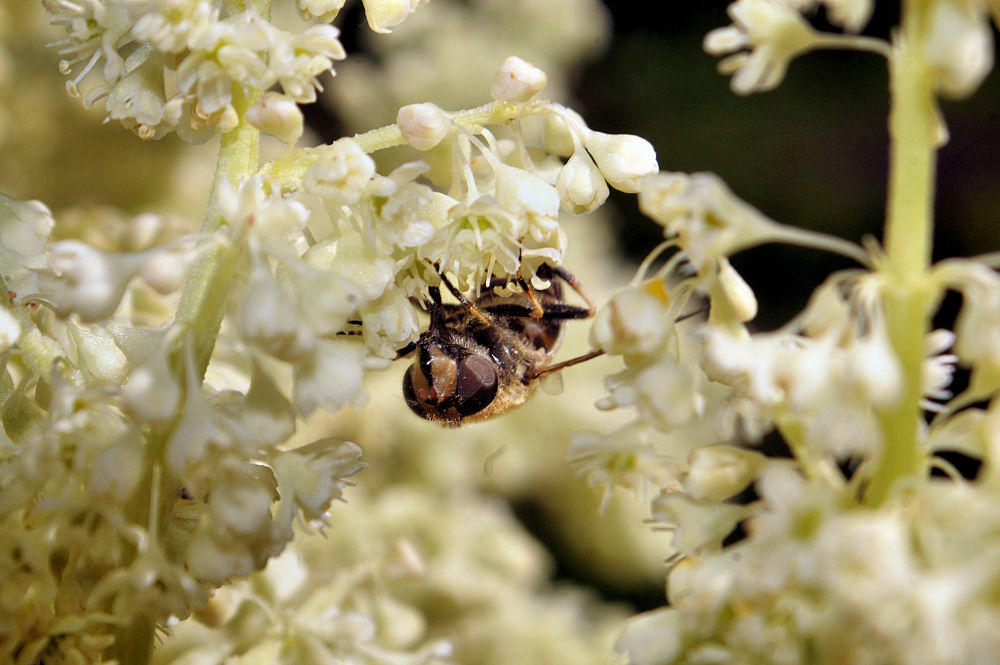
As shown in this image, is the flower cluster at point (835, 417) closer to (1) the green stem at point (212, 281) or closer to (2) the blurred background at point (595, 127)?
(1) the green stem at point (212, 281)

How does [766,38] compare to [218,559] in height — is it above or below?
above

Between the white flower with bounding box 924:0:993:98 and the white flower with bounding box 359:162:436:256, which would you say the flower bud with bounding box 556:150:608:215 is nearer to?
the white flower with bounding box 359:162:436:256

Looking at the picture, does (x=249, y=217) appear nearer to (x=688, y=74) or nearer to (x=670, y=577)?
(x=670, y=577)

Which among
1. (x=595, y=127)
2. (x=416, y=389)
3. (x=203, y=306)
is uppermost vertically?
(x=203, y=306)

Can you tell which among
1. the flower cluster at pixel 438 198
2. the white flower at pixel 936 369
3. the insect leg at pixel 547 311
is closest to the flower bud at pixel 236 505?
the flower cluster at pixel 438 198

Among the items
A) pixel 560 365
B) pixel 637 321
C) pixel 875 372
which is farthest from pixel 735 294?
pixel 560 365

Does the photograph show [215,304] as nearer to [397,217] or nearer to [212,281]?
[212,281]

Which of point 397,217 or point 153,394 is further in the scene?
point 397,217

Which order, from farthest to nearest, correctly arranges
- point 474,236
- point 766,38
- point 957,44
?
point 474,236 → point 766,38 → point 957,44
